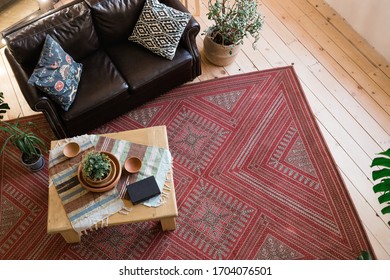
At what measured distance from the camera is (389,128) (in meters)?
3.43

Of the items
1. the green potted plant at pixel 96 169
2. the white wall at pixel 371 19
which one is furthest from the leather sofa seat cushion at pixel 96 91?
the white wall at pixel 371 19

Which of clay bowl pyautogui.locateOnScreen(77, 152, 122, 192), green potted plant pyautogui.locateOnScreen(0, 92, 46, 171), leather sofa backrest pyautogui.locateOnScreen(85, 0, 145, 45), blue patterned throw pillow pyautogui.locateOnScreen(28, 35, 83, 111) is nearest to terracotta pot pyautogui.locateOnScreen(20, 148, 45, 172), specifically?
green potted plant pyautogui.locateOnScreen(0, 92, 46, 171)

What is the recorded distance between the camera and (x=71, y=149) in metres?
2.83

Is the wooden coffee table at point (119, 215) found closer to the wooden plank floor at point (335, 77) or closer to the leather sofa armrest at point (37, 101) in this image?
the leather sofa armrest at point (37, 101)

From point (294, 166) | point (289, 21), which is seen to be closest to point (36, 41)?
point (294, 166)

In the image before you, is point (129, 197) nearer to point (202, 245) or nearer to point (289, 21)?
point (202, 245)

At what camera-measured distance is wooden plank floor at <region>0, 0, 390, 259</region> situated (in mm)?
3234

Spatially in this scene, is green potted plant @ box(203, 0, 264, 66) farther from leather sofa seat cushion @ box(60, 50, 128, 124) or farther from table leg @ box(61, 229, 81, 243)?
table leg @ box(61, 229, 81, 243)

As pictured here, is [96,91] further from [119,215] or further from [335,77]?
[335,77]

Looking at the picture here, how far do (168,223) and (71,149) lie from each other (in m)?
0.85

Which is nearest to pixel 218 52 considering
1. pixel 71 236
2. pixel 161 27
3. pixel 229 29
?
pixel 229 29

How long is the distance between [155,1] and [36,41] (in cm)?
99

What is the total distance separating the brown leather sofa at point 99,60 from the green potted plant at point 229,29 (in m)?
0.24

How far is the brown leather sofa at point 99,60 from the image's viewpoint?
3.04 meters
